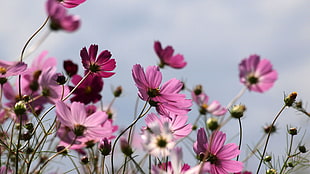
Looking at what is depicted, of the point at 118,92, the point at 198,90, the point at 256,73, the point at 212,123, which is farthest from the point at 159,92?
the point at 198,90

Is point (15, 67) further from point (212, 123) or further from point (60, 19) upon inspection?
point (212, 123)

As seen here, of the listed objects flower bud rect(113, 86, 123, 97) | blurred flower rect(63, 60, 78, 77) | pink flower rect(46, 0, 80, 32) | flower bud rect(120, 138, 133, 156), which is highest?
pink flower rect(46, 0, 80, 32)

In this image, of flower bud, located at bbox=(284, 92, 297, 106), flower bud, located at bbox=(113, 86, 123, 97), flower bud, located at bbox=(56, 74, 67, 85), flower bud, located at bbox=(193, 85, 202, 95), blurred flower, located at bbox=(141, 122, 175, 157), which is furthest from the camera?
flower bud, located at bbox=(193, 85, 202, 95)

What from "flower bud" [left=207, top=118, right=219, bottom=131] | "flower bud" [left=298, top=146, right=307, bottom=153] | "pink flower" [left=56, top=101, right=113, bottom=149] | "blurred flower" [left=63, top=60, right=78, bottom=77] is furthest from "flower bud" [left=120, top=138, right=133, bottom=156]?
"flower bud" [left=298, top=146, right=307, bottom=153]

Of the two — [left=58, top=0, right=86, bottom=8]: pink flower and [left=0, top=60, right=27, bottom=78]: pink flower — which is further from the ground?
[left=58, top=0, right=86, bottom=8]: pink flower

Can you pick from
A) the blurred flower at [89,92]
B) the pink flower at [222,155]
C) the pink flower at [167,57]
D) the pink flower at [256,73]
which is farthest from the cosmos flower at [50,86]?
the pink flower at [167,57]

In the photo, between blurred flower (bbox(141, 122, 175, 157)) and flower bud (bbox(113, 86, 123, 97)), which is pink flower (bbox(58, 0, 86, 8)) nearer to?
blurred flower (bbox(141, 122, 175, 157))

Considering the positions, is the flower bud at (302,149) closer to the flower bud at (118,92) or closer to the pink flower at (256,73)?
the pink flower at (256,73)

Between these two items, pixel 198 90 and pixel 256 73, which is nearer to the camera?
pixel 256 73
